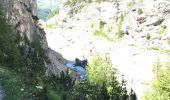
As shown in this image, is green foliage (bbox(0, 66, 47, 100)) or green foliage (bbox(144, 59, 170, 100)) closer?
green foliage (bbox(0, 66, 47, 100))

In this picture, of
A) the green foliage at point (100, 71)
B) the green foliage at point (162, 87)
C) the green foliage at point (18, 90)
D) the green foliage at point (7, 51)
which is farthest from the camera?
the green foliage at point (100, 71)

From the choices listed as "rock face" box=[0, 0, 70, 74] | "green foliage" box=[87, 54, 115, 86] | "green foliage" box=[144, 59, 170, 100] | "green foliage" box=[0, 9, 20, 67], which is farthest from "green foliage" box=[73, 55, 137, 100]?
"green foliage" box=[0, 9, 20, 67]

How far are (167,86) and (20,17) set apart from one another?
43.1 metres

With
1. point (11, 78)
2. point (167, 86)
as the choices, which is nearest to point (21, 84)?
point (11, 78)

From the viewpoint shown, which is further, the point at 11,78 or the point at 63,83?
the point at 63,83

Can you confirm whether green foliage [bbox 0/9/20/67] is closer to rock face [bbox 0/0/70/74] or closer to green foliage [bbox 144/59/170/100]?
rock face [bbox 0/0/70/74]

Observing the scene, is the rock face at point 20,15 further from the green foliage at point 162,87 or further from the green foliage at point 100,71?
the green foliage at point 162,87

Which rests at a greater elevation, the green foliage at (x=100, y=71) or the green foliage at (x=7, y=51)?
the green foliage at (x=7, y=51)

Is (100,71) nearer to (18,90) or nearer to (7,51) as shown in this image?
(7,51)

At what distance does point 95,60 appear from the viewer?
107 meters

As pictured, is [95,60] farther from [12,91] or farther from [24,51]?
[12,91]

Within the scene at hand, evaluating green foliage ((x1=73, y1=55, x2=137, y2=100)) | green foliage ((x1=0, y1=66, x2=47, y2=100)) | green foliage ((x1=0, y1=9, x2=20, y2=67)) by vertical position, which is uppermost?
green foliage ((x1=0, y1=9, x2=20, y2=67))

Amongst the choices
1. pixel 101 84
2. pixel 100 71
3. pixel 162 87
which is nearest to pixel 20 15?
pixel 100 71

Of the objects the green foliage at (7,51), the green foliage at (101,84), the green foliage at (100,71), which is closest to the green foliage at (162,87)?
the green foliage at (101,84)
